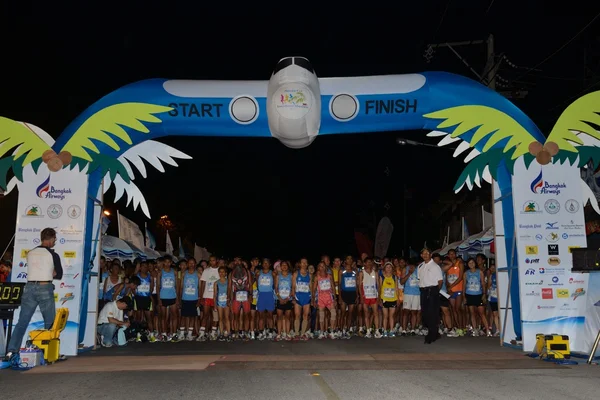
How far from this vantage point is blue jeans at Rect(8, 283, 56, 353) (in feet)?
27.5

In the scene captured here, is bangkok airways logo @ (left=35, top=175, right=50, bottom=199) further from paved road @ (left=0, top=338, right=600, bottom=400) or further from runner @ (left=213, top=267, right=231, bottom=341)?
runner @ (left=213, top=267, right=231, bottom=341)

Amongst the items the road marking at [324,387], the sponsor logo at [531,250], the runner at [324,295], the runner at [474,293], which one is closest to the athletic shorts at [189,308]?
the runner at [324,295]

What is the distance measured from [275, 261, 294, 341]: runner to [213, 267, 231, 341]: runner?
1.19m

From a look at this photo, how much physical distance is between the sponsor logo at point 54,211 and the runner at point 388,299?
7.63 m

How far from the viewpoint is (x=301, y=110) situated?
9.87 m

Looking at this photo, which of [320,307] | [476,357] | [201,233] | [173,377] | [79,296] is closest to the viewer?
[173,377]

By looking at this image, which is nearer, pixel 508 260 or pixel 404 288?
→ pixel 508 260

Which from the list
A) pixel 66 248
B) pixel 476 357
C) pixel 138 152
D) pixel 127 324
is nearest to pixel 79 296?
pixel 66 248

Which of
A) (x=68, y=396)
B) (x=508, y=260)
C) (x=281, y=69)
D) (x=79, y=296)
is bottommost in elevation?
(x=68, y=396)

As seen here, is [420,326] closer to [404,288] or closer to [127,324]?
[404,288]

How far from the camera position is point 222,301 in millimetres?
13109

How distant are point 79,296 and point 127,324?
226 centimetres

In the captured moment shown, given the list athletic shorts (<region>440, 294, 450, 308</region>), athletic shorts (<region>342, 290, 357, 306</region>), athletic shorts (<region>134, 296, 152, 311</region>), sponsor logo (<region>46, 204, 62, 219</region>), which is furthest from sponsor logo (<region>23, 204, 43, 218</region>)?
athletic shorts (<region>440, 294, 450, 308</region>)

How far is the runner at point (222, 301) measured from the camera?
43.0 feet
